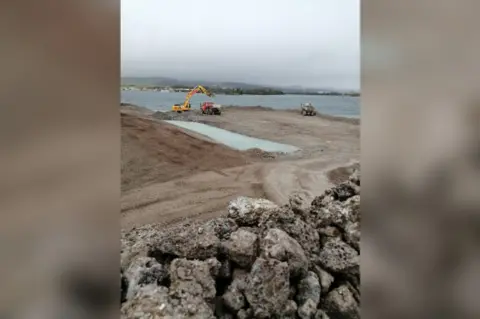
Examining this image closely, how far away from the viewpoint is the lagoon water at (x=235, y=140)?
50.6 inches

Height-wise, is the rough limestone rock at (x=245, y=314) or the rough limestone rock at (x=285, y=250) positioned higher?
the rough limestone rock at (x=285, y=250)

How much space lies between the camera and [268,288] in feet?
4.13

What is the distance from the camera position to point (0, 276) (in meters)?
1.08

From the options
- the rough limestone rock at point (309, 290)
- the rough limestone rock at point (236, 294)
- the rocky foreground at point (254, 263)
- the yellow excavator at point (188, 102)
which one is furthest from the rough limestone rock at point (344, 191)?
the yellow excavator at point (188, 102)

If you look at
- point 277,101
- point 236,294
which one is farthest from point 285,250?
point 277,101

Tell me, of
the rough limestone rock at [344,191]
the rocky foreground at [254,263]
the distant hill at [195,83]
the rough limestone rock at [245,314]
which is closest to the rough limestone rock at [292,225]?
the rocky foreground at [254,263]

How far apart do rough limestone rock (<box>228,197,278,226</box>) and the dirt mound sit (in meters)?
0.10

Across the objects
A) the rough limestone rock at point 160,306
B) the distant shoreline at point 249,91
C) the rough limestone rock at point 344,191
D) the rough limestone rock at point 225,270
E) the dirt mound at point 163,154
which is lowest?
the rough limestone rock at point 160,306

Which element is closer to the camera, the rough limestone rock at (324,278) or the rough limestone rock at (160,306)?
the rough limestone rock at (160,306)

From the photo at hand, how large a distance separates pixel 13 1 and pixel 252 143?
2.18ft

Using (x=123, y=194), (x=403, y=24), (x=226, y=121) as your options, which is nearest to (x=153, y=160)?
(x=123, y=194)

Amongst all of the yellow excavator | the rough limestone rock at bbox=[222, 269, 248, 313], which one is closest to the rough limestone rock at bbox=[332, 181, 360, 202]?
the rough limestone rock at bbox=[222, 269, 248, 313]

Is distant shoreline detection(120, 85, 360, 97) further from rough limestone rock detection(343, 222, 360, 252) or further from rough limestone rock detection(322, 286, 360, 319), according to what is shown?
rough limestone rock detection(322, 286, 360, 319)

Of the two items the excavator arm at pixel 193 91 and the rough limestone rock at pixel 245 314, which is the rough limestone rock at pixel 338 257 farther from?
the excavator arm at pixel 193 91
